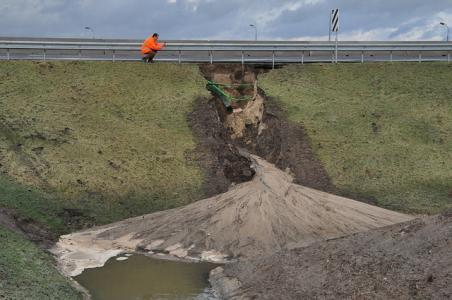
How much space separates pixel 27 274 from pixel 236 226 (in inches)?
370

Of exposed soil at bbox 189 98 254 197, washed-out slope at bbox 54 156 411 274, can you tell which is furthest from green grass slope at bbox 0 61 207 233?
washed-out slope at bbox 54 156 411 274

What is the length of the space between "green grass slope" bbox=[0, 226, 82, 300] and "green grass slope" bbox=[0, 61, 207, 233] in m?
5.24

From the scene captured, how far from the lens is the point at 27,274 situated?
19547 millimetres

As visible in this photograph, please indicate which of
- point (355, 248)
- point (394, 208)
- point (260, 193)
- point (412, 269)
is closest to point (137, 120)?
point (260, 193)

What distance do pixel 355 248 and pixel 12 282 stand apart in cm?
1020

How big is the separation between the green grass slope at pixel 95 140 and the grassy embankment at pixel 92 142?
0.17ft

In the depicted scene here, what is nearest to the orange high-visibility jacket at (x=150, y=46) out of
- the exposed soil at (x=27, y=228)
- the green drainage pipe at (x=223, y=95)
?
the green drainage pipe at (x=223, y=95)

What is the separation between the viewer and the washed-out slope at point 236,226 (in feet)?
83.0

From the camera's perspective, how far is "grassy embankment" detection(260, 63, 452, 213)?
33969mm

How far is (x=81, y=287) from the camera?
849 inches

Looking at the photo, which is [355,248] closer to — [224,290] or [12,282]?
[224,290]

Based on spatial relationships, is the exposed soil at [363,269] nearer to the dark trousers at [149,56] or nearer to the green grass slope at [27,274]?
the green grass slope at [27,274]

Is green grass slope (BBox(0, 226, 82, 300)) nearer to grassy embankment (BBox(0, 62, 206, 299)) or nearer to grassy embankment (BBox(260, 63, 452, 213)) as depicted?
grassy embankment (BBox(0, 62, 206, 299))

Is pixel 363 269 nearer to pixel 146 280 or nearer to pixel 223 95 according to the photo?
pixel 146 280
